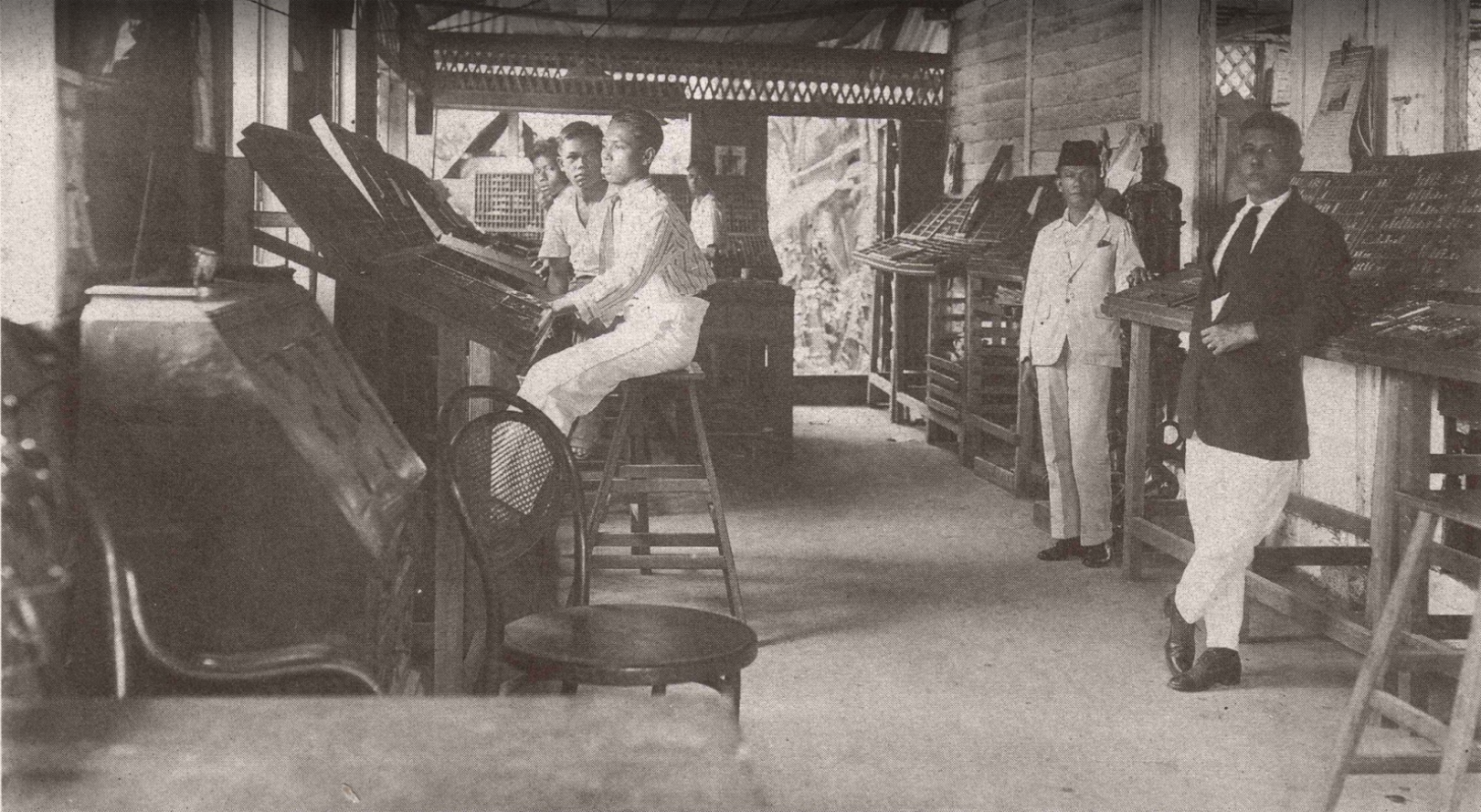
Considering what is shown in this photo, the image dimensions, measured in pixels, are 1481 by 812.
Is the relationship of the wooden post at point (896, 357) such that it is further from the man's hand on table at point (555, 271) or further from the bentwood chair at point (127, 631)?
the bentwood chair at point (127, 631)

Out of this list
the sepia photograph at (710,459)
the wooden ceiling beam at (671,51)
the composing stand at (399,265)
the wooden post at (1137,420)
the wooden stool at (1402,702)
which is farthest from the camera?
the wooden ceiling beam at (671,51)

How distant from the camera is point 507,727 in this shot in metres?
1.52

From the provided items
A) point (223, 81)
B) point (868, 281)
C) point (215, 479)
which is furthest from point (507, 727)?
point (868, 281)

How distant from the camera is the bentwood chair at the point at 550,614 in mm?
2678

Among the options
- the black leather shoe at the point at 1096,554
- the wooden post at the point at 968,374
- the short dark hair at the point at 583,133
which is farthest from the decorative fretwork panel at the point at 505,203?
the black leather shoe at the point at 1096,554

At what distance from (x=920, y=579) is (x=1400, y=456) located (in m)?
2.09

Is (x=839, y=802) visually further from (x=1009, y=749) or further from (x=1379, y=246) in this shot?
(x=1379, y=246)

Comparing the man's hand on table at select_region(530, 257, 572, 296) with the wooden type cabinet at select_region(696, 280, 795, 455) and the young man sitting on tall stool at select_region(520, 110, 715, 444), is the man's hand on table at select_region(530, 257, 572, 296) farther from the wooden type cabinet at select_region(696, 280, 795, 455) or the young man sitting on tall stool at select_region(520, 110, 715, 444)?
the wooden type cabinet at select_region(696, 280, 795, 455)

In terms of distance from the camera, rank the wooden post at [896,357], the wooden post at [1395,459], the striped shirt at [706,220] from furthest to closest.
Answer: the wooden post at [896,357] → the striped shirt at [706,220] → the wooden post at [1395,459]

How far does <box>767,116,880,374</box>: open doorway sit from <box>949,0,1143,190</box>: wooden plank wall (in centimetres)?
141

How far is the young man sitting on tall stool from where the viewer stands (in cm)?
499

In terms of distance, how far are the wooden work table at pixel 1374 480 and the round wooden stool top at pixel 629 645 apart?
6.42ft

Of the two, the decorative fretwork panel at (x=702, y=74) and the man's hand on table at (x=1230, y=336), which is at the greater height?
the decorative fretwork panel at (x=702, y=74)

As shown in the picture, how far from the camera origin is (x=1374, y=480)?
4043 millimetres
